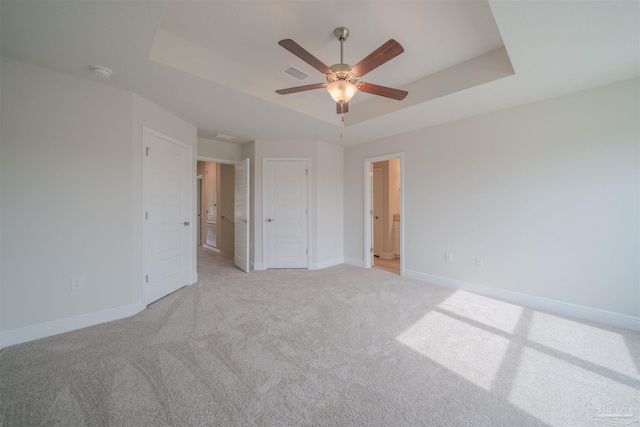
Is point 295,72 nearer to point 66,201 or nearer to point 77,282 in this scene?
point 66,201

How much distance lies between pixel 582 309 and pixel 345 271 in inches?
115

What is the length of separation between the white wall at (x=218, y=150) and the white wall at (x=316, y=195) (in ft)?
1.85

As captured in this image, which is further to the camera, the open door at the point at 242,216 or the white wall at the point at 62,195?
the open door at the point at 242,216

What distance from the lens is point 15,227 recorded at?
2.08 m

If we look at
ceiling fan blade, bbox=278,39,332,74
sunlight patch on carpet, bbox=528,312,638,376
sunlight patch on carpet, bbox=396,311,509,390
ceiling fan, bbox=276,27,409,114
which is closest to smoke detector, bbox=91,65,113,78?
ceiling fan, bbox=276,27,409,114

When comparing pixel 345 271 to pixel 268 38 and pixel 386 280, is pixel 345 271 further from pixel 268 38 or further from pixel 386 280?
pixel 268 38

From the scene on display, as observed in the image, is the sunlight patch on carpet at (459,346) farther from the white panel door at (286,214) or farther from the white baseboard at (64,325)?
the white baseboard at (64,325)

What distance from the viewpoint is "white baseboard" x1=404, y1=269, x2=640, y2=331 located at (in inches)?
95.3

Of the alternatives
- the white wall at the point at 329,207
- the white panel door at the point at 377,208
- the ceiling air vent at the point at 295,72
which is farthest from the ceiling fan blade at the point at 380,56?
the white panel door at the point at 377,208

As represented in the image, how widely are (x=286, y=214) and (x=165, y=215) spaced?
195cm

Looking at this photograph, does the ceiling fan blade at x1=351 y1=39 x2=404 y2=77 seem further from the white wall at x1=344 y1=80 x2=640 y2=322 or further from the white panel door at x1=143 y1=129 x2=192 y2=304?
the white panel door at x1=143 y1=129 x2=192 y2=304

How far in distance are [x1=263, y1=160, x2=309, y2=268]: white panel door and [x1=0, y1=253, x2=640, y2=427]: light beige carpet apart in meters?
1.73

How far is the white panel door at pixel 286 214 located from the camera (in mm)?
4570

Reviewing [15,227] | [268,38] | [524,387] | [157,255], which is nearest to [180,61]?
[268,38]
